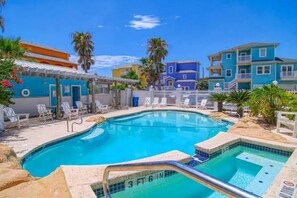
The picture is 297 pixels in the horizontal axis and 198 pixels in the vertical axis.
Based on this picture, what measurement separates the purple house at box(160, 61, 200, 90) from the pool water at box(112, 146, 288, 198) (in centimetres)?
3978

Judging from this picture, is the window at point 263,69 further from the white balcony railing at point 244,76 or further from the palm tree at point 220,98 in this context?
the palm tree at point 220,98

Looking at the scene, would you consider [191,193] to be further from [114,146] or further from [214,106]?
[214,106]

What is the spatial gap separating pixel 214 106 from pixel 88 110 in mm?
10999

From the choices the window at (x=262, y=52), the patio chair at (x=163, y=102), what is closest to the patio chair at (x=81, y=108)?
the patio chair at (x=163, y=102)

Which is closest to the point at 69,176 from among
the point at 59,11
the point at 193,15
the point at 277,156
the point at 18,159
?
the point at 18,159

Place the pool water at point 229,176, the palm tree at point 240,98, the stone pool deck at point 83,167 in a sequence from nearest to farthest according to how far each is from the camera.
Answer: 1. the stone pool deck at point 83,167
2. the pool water at point 229,176
3. the palm tree at point 240,98

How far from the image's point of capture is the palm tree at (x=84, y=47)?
30.9 meters

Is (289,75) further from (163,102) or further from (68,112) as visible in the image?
(68,112)

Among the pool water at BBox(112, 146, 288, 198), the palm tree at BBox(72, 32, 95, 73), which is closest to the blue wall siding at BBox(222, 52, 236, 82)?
the palm tree at BBox(72, 32, 95, 73)

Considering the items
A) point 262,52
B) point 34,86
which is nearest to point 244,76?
point 262,52

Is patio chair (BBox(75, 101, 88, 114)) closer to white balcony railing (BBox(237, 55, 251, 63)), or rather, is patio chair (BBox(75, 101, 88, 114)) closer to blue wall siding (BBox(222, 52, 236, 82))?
white balcony railing (BBox(237, 55, 251, 63))

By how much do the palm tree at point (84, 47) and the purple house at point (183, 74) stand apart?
20.1 meters

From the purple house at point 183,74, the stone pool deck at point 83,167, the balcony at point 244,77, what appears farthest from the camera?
the purple house at point 183,74

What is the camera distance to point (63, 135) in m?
9.22
